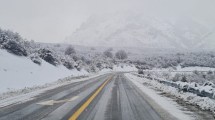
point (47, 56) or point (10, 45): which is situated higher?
point (10, 45)

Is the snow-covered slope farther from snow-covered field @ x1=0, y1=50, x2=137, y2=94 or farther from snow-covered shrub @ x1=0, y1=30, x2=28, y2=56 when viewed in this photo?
snow-covered shrub @ x1=0, y1=30, x2=28, y2=56

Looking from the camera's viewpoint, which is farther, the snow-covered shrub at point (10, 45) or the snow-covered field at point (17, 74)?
the snow-covered shrub at point (10, 45)

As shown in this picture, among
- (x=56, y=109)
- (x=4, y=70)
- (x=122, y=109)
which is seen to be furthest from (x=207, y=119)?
(x=4, y=70)

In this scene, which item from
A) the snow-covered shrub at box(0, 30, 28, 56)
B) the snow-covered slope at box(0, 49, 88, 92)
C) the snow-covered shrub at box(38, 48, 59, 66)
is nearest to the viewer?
the snow-covered slope at box(0, 49, 88, 92)

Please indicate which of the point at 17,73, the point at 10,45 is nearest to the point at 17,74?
the point at 17,73

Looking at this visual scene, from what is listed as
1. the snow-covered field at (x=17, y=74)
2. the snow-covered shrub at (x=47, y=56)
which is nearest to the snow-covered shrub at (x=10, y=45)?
the snow-covered field at (x=17, y=74)

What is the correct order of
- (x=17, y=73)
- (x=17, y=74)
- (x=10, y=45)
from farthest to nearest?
(x=10, y=45) < (x=17, y=73) < (x=17, y=74)

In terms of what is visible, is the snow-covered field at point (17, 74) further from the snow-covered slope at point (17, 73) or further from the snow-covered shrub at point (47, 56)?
the snow-covered shrub at point (47, 56)

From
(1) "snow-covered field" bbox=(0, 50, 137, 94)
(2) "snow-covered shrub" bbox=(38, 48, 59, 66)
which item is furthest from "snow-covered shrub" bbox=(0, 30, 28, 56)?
(2) "snow-covered shrub" bbox=(38, 48, 59, 66)

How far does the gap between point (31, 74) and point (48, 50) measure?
12408 millimetres

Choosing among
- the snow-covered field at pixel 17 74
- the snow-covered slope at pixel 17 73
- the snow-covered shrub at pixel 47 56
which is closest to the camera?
the snow-covered field at pixel 17 74

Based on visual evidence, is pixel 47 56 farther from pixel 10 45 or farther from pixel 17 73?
pixel 17 73

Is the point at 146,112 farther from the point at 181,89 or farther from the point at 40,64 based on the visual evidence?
the point at 40,64

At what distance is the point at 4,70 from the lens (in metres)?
18.8
